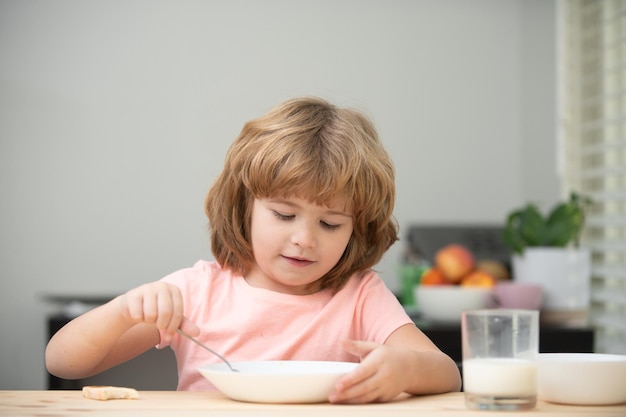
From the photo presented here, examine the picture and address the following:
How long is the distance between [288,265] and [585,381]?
480mm

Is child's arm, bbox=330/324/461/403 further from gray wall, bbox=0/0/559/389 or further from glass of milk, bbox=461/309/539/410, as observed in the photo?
gray wall, bbox=0/0/559/389

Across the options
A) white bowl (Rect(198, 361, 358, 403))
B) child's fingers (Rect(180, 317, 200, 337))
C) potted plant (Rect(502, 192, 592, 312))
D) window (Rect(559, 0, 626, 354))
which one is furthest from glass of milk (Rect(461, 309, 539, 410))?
window (Rect(559, 0, 626, 354))

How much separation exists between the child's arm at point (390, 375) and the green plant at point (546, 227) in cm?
146

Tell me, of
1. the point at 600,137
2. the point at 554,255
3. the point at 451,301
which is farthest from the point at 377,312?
the point at 600,137

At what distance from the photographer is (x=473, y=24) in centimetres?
353

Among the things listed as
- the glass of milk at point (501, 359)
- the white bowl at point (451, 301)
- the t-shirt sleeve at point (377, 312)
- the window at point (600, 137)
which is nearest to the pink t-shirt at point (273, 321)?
the t-shirt sleeve at point (377, 312)

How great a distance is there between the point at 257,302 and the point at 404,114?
215cm

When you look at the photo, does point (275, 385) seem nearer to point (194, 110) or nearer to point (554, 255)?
point (554, 255)

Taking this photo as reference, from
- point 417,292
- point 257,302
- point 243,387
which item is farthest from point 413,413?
point 417,292

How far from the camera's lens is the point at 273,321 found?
57.1 inches

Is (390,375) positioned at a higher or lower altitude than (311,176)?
lower

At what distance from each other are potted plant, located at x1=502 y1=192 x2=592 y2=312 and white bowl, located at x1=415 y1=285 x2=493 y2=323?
18 cm

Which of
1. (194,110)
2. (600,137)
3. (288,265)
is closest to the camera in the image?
(288,265)

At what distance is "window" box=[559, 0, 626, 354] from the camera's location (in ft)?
9.25
